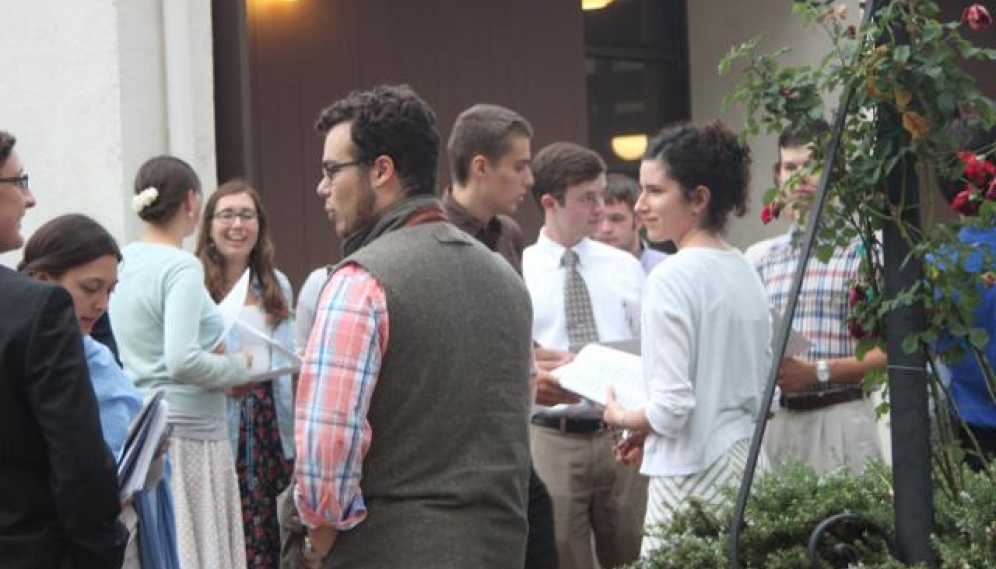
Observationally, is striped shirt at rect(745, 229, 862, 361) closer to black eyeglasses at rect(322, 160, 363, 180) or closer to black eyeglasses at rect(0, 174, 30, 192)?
black eyeglasses at rect(322, 160, 363, 180)

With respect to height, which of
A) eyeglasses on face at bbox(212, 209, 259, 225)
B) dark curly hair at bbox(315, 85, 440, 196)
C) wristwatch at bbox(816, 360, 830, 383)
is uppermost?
dark curly hair at bbox(315, 85, 440, 196)

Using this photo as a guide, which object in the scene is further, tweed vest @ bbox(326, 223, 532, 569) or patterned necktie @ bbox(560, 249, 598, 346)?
patterned necktie @ bbox(560, 249, 598, 346)

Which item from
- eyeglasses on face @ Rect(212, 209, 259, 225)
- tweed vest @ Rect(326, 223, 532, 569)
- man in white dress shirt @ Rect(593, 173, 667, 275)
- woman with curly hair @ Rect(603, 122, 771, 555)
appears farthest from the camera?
man in white dress shirt @ Rect(593, 173, 667, 275)

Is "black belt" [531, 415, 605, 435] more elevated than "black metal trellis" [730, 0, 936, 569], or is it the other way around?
"black metal trellis" [730, 0, 936, 569]

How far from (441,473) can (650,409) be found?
5.08 feet

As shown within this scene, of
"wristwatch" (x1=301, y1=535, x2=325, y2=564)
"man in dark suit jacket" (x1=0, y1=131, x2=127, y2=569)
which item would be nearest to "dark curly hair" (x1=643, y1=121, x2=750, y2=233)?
"wristwatch" (x1=301, y1=535, x2=325, y2=564)

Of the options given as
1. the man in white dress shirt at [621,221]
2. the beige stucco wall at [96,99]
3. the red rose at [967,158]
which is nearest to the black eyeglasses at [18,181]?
the red rose at [967,158]

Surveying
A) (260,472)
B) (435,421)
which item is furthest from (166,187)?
(435,421)

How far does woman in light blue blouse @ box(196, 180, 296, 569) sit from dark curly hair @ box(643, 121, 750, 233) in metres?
2.88

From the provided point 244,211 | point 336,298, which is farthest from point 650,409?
point 244,211

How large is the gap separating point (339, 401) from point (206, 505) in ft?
12.1

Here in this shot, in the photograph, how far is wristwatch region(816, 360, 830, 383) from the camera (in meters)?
6.39

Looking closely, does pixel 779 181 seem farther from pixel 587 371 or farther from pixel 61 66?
pixel 61 66

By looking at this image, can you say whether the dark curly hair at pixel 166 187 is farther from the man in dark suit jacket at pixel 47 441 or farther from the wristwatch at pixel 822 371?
the man in dark suit jacket at pixel 47 441
